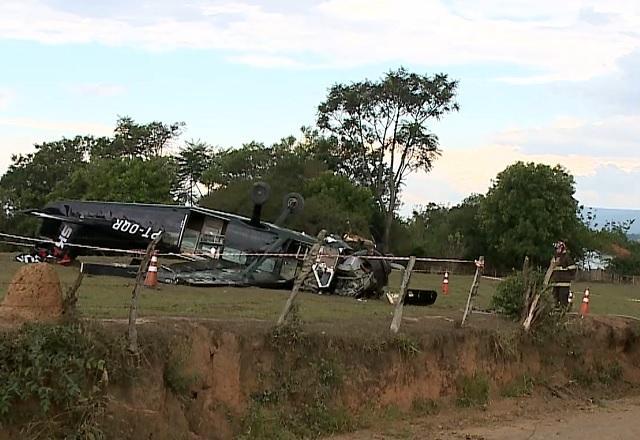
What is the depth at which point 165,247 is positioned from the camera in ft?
71.2

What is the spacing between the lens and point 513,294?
17.8 m

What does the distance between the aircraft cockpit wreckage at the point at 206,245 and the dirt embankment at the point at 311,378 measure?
4.57m

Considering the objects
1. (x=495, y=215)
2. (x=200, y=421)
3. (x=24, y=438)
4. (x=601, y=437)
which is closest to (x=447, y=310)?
(x=601, y=437)

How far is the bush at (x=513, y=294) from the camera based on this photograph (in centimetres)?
1769

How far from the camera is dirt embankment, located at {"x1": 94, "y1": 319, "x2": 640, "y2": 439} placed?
11.1 meters

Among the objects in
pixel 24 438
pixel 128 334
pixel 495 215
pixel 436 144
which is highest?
pixel 436 144

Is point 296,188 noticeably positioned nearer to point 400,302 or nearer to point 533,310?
point 533,310

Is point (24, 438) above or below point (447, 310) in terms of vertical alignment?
below

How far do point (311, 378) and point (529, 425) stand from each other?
150 inches

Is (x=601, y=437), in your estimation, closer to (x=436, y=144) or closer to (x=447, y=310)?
(x=447, y=310)

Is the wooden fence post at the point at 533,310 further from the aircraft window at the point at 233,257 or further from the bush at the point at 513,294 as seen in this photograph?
the aircraft window at the point at 233,257

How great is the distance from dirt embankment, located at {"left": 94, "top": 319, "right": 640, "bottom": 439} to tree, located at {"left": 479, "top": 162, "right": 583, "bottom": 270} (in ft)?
157

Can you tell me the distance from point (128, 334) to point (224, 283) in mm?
9220

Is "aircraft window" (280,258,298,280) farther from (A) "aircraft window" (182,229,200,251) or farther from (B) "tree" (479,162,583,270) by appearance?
(B) "tree" (479,162,583,270)
